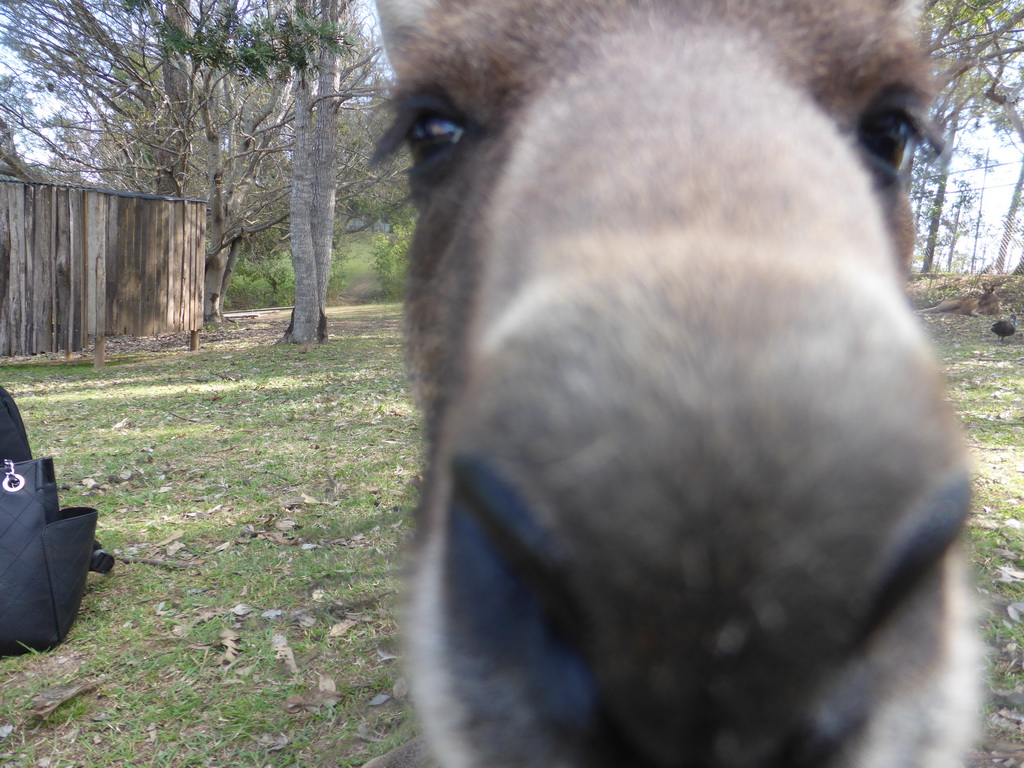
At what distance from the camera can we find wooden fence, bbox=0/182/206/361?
12.6 m

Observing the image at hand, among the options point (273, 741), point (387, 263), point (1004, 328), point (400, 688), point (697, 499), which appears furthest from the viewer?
point (387, 263)

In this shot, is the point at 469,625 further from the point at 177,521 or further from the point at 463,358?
the point at 177,521

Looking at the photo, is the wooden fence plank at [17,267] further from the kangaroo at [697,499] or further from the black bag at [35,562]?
the kangaroo at [697,499]

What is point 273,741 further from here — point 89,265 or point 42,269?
point 89,265

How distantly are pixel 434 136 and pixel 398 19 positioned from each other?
2.31 feet

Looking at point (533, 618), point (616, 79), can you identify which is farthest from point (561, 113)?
point (533, 618)

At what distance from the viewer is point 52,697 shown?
356cm

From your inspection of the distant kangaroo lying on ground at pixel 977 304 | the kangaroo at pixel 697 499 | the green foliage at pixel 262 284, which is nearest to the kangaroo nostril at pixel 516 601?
the kangaroo at pixel 697 499

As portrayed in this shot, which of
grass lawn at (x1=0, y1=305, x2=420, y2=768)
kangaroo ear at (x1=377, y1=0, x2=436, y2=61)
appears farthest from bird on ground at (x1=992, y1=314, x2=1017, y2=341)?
kangaroo ear at (x1=377, y1=0, x2=436, y2=61)

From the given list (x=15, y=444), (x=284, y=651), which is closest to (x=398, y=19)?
(x=284, y=651)

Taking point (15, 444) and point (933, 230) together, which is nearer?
point (15, 444)

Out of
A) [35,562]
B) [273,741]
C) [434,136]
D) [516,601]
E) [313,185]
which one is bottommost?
[273,741]

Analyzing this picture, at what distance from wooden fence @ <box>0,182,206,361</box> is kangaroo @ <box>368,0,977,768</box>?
1457 centimetres

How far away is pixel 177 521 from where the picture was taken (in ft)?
19.3
